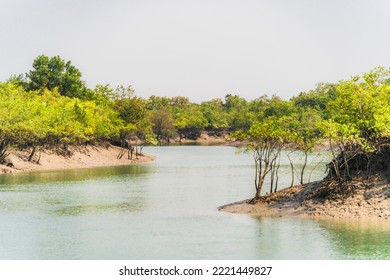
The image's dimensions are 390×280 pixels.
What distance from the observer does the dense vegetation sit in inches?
1246

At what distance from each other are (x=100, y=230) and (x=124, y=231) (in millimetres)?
1166

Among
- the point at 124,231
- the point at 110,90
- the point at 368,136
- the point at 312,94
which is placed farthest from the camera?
the point at 312,94

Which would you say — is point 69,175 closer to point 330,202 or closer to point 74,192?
point 74,192

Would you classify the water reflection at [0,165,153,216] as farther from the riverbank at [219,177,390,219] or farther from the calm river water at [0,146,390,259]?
the riverbank at [219,177,390,219]

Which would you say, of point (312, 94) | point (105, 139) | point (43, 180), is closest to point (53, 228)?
point (43, 180)

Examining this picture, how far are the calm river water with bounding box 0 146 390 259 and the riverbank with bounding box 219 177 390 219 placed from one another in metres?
1.05

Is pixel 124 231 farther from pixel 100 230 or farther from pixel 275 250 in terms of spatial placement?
pixel 275 250

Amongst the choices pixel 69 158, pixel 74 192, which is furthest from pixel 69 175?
pixel 74 192

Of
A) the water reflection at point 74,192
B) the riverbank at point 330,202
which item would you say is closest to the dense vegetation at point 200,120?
the riverbank at point 330,202

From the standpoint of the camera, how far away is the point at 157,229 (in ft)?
97.7

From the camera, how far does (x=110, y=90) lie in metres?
95.7

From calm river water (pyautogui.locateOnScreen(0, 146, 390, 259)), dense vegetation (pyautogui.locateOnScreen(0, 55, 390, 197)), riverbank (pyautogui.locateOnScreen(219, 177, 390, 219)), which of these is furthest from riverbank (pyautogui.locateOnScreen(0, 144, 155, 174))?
Answer: riverbank (pyautogui.locateOnScreen(219, 177, 390, 219))

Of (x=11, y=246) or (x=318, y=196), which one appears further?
(x=318, y=196)

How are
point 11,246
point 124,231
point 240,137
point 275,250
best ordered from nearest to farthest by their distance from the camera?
point 275,250 → point 11,246 → point 124,231 → point 240,137
